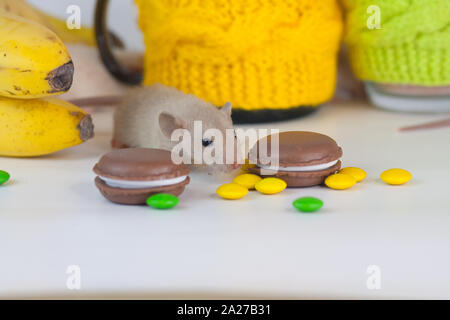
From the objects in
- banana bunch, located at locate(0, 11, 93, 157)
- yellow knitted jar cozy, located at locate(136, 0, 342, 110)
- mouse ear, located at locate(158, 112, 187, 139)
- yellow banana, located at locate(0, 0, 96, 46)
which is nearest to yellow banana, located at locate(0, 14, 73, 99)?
banana bunch, located at locate(0, 11, 93, 157)

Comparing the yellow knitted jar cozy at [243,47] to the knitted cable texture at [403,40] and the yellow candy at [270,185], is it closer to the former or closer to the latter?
the knitted cable texture at [403,40]

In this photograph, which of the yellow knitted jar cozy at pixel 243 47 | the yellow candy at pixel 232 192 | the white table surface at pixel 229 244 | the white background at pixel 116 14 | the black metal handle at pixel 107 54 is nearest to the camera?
the white table surface at pixel 229 244

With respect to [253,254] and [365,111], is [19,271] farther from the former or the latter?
[365,111]

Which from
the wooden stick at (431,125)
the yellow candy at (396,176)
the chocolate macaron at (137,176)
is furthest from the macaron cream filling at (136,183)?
the wooden stick at (431,125)

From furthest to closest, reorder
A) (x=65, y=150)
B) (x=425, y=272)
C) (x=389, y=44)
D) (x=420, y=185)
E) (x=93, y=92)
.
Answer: (x=93, y=92), (x=389, y=44), (x=65, y=150), (x=420, y=185), (x=425, y=272)

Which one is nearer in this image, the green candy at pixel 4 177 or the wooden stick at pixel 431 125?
the green candy at pixel 4 177

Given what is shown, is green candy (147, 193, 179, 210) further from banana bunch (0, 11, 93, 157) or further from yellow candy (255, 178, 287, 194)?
banana bunch (0, 11, 93, 157)
